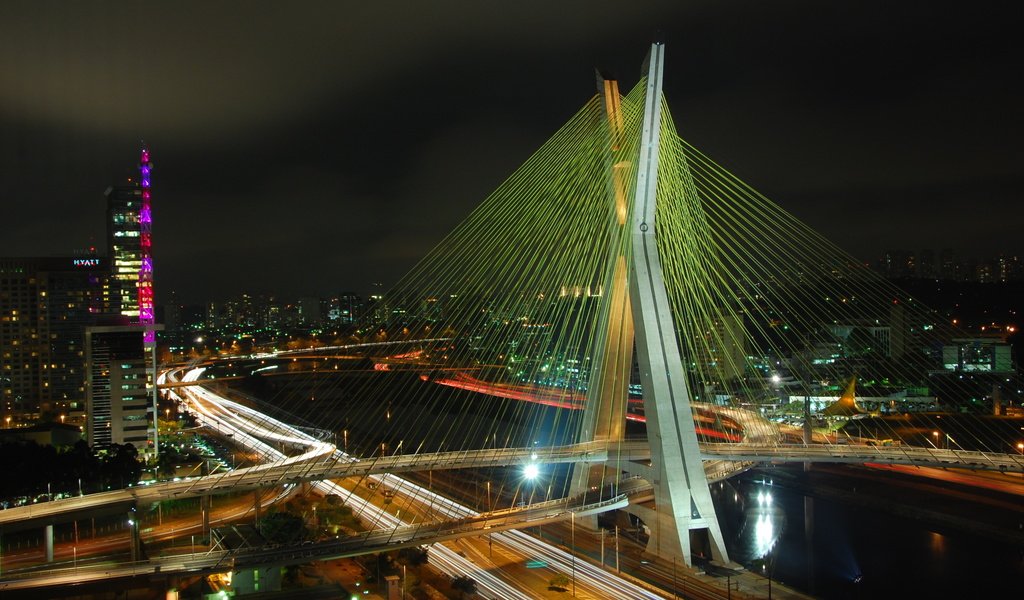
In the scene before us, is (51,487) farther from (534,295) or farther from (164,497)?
(534,295)

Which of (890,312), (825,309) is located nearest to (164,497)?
(890,312)

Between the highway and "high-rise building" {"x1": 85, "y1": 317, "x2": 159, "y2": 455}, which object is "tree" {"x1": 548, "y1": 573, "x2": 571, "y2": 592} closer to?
the highway

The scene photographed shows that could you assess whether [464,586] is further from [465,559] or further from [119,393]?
[119,393]

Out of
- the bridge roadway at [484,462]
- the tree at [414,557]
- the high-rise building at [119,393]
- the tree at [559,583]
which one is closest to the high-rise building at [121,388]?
the high-rise building at [119,393]

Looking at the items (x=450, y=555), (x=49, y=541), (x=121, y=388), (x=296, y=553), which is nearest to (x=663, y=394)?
(x=450, y=555)

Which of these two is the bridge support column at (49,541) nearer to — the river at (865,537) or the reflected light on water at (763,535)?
the river at (865,537)

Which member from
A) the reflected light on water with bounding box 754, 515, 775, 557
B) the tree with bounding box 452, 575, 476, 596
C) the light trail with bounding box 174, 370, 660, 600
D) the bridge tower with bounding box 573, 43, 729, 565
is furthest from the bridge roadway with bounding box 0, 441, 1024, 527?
the tree with bounding box 452, 575, 476, 596
